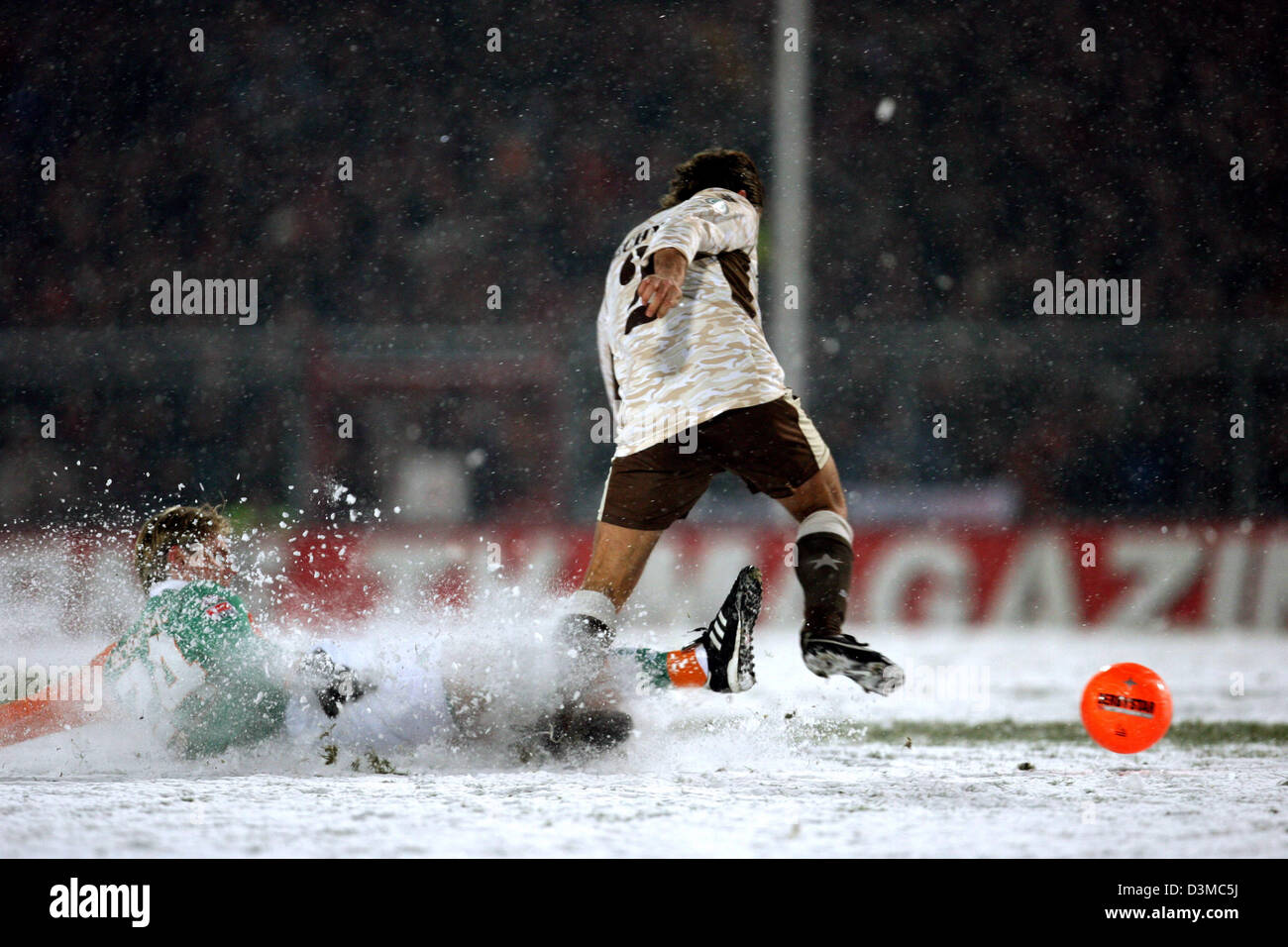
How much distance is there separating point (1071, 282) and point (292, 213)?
7.29 meters

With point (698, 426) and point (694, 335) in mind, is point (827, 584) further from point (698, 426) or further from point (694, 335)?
point (694, 335)

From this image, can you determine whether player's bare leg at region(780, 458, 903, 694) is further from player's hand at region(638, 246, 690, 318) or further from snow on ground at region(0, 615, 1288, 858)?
player's hand at region(638, 246, 690, 318)

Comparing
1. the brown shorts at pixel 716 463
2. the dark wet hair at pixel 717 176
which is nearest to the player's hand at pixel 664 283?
the brown shorts at pixel 716 463

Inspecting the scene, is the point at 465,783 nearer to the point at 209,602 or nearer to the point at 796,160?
the point at 209,602

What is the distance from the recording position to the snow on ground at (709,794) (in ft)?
7.64

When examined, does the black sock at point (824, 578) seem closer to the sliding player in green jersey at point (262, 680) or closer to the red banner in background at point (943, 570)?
the sliding player in green jersey at point (262, 680)

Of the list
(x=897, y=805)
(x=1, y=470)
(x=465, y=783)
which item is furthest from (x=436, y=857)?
(x=1, y=470)

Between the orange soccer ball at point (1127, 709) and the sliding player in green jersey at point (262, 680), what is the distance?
1.21 meters

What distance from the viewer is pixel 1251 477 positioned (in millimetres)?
8984

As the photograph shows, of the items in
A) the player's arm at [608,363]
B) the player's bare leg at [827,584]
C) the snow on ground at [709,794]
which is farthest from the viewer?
the player's arm at [608,363]

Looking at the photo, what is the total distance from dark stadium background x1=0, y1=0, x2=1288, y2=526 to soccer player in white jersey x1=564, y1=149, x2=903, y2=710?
19.3ft

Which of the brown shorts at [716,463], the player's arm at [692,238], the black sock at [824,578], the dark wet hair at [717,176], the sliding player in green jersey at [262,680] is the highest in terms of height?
the dark wet hair at [717,176]

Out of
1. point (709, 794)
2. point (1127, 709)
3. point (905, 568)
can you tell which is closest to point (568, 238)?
point (905, 568)

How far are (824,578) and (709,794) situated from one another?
27.0 inches
